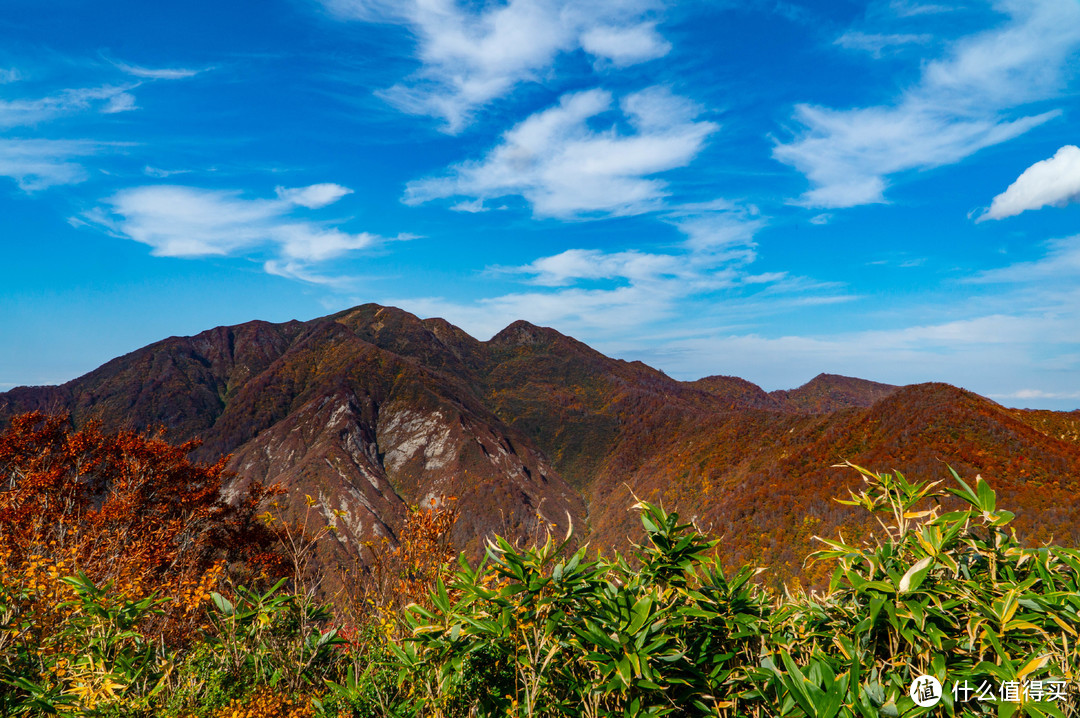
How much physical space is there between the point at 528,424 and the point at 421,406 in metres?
33.0

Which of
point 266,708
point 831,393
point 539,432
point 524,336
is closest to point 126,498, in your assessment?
point 266,708

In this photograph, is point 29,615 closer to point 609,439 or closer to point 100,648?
point 100,648

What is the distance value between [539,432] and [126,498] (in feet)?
367

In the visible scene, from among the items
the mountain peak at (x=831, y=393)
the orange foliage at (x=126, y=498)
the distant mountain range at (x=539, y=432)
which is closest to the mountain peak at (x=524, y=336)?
the distant mountain range at (x=539, y=432)

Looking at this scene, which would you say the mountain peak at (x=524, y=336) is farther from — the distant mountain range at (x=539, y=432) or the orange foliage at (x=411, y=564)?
the orange foliage at (x=411, y=564)

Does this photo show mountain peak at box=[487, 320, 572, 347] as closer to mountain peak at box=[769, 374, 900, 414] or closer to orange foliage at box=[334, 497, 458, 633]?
mountain peak at box=[769, 374, 900, 414]

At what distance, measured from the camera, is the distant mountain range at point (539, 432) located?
44.2m

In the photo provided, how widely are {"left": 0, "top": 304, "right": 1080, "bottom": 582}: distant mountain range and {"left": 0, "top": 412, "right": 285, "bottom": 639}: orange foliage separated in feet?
7.65

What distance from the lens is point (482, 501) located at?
79.9 metres

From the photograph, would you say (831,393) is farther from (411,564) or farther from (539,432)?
(411,564)

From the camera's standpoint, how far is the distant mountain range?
44.2 m

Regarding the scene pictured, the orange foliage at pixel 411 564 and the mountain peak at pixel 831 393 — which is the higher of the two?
the mountain peak at pixel 831 393

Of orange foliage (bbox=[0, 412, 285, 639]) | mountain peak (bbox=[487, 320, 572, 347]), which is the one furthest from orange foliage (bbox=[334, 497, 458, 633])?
mountain peak (bbox=[487, 320, 572, 347])

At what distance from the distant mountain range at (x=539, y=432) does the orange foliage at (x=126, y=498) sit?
233cm
